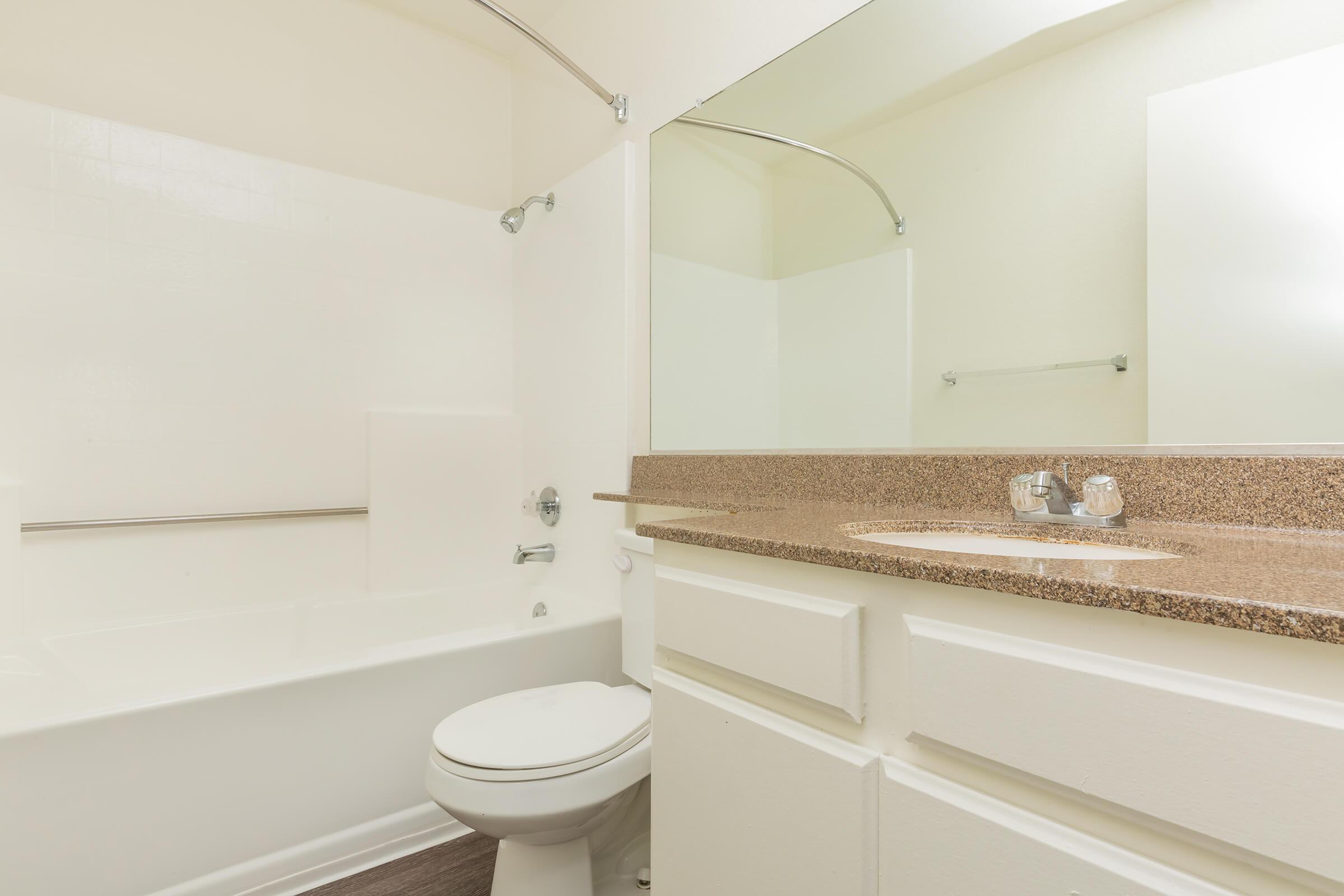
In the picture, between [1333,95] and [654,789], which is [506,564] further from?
[1333,95]

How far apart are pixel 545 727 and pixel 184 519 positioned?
4.53ft

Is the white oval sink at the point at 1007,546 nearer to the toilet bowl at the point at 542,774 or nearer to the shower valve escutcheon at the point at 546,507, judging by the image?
the toilet bowl at the point at 542,774

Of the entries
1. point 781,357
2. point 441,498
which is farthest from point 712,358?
point 441,498

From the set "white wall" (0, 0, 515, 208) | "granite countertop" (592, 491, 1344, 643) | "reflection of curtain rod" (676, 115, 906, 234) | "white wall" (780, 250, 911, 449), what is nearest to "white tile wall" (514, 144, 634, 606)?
"reflection of curtain rod" (676, 115, 906, 234)

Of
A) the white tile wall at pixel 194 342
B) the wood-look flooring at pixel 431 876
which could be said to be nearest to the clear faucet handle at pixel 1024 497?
the wood-look flooring at pixel 431 876

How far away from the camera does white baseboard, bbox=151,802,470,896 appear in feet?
4.31

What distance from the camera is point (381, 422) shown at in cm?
222

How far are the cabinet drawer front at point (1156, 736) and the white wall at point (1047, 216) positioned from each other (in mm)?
610

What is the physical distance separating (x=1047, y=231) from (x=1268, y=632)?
0.85m

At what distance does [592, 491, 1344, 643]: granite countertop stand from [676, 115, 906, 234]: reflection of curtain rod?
2.07 ft

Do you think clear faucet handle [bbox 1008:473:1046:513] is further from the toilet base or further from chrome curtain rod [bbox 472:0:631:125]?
chrome curtain rod [bbox 472:0:631:125]

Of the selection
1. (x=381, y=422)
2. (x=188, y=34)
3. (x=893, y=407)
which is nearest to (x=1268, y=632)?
(x=893, y=407)

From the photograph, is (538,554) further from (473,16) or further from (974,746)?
(473,16)

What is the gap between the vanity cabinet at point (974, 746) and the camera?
1.45 feet
